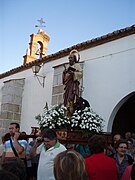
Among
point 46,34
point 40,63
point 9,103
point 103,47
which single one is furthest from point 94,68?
point 46,34

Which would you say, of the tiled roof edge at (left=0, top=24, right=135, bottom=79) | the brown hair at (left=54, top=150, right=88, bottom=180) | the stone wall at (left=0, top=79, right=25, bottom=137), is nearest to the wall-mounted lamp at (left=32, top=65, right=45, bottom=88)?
the tiled roof edge at (left=0, top=24, right=135, bottom=79)

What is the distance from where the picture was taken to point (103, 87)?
775 cm

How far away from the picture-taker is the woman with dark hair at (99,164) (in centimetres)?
260

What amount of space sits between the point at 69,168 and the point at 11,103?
9.67m

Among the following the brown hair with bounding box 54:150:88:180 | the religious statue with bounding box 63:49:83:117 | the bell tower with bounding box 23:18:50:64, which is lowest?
the brown hair with bounding box 54:150:88:180

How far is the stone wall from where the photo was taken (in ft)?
36.1

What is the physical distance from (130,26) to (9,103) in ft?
19.7

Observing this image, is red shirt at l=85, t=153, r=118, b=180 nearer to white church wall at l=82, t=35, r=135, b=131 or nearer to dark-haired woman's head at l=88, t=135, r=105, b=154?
dark-haired woman's head at l=88, t=135, r=105, b=154

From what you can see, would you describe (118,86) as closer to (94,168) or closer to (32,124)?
(32,124)

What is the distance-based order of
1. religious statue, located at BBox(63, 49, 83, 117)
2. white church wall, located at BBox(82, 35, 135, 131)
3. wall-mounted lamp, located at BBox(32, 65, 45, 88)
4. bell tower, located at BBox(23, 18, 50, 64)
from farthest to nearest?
bell tower, located at BBox(23, 18, 50, 64)
wall-mounted lamp, located at BBox(32, 65, 45, 88)
white church wall, located at BBox(82, 35, 135, 131)
religious statue, located at BBox(63, 49, 83, 117)

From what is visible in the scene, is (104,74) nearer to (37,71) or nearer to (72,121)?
(37,71)

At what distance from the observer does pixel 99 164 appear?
8.68ft

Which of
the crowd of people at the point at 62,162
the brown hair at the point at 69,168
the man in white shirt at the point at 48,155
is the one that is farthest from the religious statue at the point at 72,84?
the brown hair at the point at 69,168

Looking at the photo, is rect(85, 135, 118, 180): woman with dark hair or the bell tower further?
the bell tower
